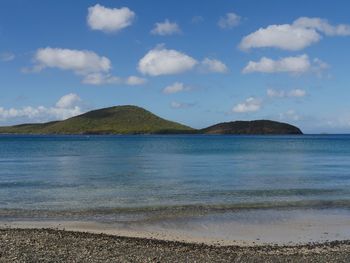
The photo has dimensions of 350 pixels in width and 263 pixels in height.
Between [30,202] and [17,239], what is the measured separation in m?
13.3

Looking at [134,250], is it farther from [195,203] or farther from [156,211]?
[195,203]

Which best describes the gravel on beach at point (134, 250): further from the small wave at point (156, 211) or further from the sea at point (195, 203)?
the small wave at point (156, 211)

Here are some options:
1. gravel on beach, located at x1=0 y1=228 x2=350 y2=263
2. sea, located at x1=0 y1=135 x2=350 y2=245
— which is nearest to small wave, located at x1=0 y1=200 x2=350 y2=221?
sea, located at x1=0 y1=135 x2=350 y2=245

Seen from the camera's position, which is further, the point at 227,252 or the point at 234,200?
the point at 234,200

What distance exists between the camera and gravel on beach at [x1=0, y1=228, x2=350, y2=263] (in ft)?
57.4

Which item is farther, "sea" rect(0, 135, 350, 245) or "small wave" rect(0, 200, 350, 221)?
"small wave" rect(0, 200, 350, 221)

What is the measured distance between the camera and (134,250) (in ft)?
62.3

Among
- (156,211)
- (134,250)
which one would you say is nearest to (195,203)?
(156,211)

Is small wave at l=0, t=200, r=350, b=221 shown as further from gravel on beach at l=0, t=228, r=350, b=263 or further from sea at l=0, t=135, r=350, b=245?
gravel on beach at l=0, t=228, r=350, b=263

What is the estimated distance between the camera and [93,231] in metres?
24.0

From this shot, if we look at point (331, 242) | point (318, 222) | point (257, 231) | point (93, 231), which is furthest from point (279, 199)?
point (93, 231)

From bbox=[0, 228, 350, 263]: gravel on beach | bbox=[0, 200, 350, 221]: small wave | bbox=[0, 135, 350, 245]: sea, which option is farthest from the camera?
bbox=[0, 200, 350, 221]: small wave

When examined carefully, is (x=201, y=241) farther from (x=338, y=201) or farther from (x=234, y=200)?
(x=338, y=201)

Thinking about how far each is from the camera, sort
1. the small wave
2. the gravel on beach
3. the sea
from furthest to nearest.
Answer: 1. the small wave
2. the sea
3. the gravel on beach
